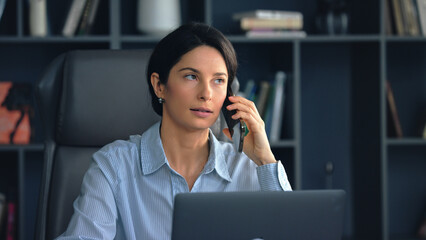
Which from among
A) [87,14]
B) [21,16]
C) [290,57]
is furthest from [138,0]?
[290,57]

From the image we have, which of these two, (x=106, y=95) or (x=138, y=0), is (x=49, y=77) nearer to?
(x=106, y=95)

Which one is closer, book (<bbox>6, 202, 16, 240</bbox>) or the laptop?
the laptop

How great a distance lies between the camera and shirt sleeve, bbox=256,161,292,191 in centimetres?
146

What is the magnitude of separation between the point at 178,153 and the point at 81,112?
1.01ft

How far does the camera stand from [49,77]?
1.64 metres

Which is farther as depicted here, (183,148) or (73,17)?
(73,17)

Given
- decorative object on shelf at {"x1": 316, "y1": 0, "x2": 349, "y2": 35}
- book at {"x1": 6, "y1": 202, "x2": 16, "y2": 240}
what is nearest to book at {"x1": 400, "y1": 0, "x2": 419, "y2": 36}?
decorative object on shelf at {"x1": 316, "y1": 0, "x2": 349, "y2": 35}

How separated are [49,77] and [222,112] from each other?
0.48 m

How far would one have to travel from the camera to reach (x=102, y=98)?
5.48ft

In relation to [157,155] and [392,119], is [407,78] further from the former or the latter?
[157,155]

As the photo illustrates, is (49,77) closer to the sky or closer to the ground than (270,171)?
closer to the sky

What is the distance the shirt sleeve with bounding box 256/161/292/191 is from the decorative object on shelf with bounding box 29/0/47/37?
1.50 meters

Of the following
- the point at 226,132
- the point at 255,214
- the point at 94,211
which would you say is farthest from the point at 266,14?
the point at 255,214

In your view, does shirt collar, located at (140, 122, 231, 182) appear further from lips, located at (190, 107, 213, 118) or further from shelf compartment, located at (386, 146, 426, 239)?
shelf compartment, located at (386, 146, 426, 239)
